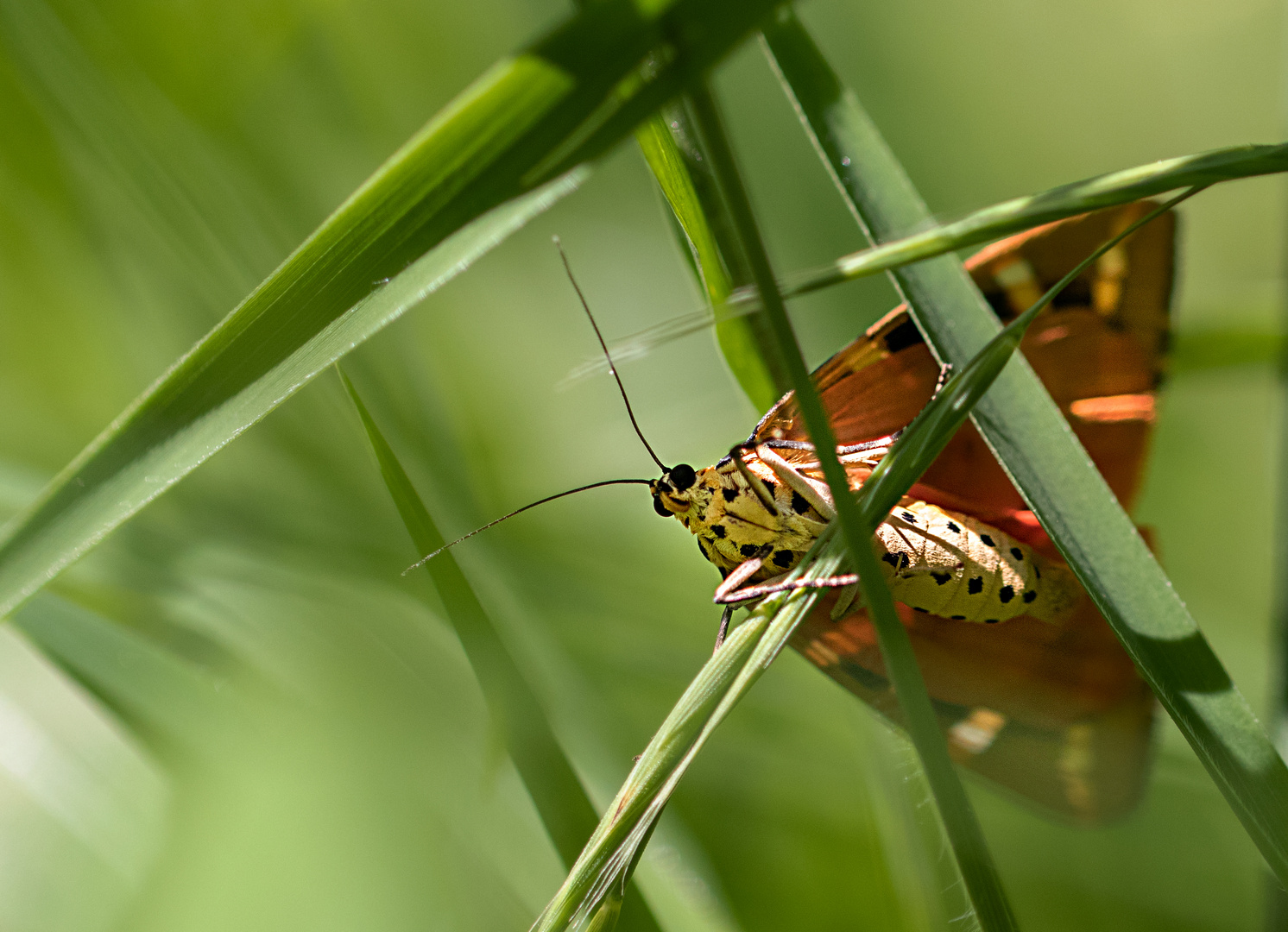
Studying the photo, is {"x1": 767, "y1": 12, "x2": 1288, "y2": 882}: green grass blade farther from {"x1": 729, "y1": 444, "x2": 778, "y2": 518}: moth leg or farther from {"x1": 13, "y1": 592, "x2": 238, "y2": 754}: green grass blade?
{"x1": 13, "y1": 592, "x2": 238, "y2": 754}: green grass blade

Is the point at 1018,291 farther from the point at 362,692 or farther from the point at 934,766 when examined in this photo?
the point at 362,692

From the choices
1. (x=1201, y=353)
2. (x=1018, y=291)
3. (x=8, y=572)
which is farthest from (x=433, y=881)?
(x=1201, y=353)

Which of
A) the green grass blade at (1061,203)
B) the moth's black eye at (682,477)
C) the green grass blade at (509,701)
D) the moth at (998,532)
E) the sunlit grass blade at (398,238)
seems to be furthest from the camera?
the moth's black eye at (682,477)

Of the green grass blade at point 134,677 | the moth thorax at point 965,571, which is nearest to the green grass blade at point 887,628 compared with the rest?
the moth thorax at point 965,571

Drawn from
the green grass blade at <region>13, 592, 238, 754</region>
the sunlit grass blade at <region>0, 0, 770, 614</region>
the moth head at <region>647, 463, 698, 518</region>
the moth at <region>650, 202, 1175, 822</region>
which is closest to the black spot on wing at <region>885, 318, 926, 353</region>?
the moth at <region>650, 202, 1175, 822</region>

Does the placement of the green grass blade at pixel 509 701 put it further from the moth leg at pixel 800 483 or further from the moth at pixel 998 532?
the moth leg at pixel 800 483

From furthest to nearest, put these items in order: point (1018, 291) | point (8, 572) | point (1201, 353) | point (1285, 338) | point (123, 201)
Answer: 1. point (123, 201)
2. point (1201, 353)
3. point (1285, 338)
4. point (1018, 291)
5. point (8, 572)
